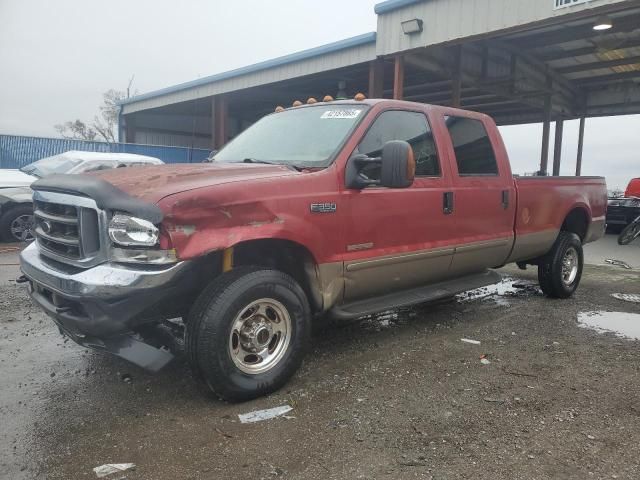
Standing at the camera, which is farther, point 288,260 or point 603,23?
point 603,23

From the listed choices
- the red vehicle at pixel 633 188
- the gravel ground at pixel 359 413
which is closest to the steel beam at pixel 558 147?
the red vehicle at pixel 633 188

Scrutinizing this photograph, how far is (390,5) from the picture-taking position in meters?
11.1

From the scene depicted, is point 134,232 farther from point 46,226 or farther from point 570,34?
point 570,34

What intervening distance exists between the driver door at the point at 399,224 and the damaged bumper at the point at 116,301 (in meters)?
1.28

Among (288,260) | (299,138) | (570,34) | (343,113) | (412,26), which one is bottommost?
(288,260)

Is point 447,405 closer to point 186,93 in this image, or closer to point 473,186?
point 473,186

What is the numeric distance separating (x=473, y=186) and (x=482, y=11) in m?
6.45

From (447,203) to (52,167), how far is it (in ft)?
27.9

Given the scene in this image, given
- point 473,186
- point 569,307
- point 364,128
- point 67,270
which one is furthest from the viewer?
point 569,307

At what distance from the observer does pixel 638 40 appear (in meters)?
12.8

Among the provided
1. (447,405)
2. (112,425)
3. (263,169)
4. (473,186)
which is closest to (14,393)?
(112,425)

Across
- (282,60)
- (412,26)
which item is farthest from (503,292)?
(282,60)

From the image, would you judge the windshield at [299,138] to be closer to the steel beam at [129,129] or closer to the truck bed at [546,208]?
the truck bed at [546,208]

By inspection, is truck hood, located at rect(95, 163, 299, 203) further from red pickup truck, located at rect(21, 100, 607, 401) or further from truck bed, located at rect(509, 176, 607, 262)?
truck bed, located at rect(509, 176, 607, 262)
